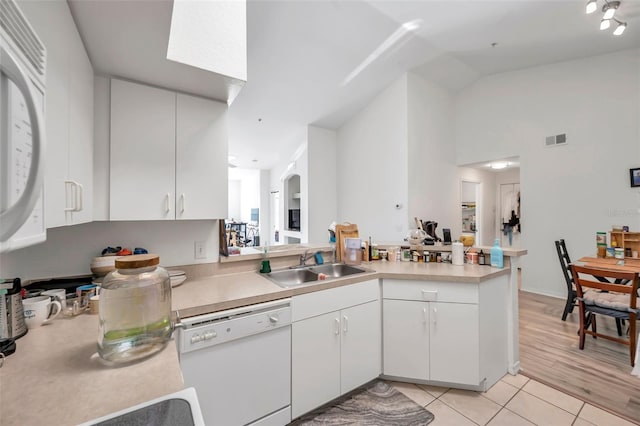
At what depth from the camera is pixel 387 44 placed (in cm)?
321

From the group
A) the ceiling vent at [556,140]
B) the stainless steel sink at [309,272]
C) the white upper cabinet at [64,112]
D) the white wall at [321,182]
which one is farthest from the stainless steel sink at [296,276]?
the ceiling vent at [556,140]

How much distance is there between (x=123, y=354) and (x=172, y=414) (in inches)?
15.4

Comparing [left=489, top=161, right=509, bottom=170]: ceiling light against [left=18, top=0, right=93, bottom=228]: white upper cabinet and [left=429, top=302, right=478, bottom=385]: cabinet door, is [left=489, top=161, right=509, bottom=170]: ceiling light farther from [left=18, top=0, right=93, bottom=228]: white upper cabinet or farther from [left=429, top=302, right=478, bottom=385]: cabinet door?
[left=18, top=0, right=93, bottom=228]: white upper cabinet

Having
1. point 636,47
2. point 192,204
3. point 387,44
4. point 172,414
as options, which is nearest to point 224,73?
point 192,204

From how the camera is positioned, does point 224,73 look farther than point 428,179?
No

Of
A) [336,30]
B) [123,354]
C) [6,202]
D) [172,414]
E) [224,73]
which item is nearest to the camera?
[6,202]

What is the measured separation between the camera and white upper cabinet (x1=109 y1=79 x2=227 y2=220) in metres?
1.45

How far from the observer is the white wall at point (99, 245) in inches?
55.2

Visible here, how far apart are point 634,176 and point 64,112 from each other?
555 centimetres

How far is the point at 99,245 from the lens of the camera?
1.59 m

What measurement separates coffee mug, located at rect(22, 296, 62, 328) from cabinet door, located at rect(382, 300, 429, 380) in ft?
6.29

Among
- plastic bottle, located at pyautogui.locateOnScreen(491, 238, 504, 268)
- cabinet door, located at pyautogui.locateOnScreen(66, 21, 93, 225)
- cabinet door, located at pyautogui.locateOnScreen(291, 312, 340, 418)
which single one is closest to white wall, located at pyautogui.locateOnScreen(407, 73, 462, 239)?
plastic bottle, located at pyautogui.locateOnScreen(491, 238, 504, 268)

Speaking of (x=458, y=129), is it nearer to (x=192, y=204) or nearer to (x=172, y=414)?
(x=192, y=204)

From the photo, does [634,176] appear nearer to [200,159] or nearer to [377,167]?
[377,167]
